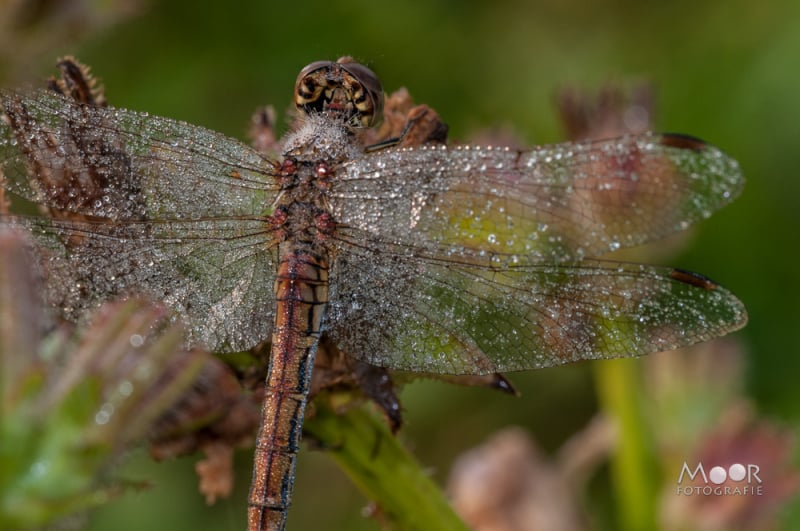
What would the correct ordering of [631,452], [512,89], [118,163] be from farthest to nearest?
1. [512,89]
2. [631,452]
3. [118,163]

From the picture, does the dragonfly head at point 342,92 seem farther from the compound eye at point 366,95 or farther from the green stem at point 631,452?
the green stem at point 631,452

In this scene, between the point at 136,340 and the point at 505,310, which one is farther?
the point at 505,310

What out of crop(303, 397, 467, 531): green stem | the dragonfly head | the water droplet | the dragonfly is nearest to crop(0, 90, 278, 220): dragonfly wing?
the dragonfly

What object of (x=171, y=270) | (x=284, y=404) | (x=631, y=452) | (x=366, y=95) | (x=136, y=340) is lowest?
(x=136, y=340)

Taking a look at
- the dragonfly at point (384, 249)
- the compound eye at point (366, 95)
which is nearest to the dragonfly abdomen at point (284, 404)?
the dragonfly at point (384, 249)

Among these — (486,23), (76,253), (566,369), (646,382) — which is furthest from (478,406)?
(76,253)

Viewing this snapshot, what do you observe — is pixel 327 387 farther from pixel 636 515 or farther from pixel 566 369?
pixel 566 369

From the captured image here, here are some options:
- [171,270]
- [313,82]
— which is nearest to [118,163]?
[171,270]

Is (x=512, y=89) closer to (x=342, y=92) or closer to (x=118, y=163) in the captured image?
(x=342, y=92)
